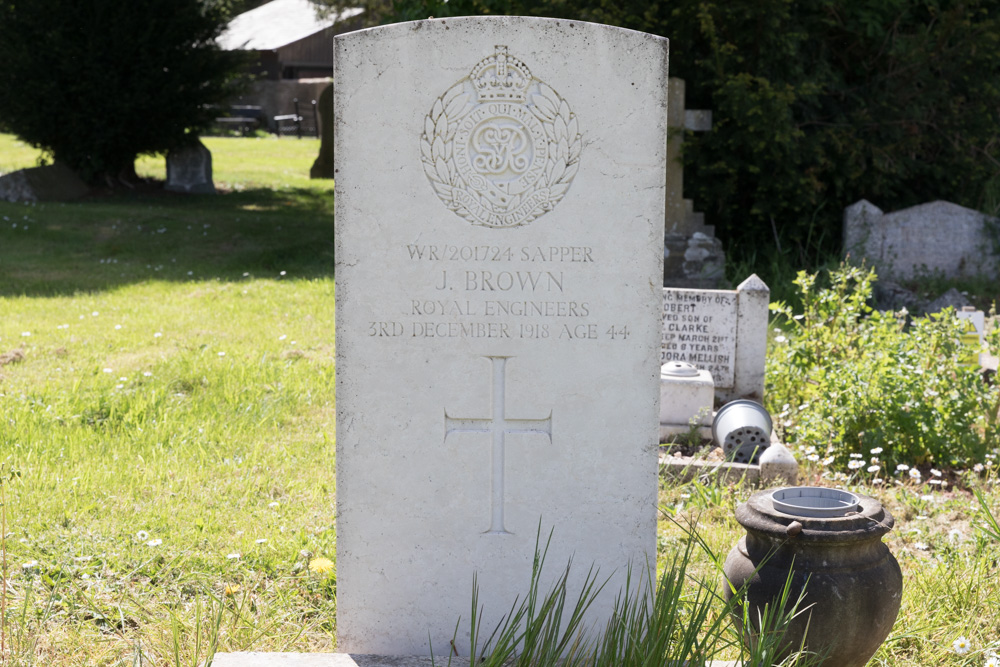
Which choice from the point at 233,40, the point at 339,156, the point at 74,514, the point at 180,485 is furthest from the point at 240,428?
the point at 233,40

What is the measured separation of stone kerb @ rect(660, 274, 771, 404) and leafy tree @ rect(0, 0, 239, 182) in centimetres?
960

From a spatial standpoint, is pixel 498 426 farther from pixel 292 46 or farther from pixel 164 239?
pixel 292 46

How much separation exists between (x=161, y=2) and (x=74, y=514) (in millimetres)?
10871

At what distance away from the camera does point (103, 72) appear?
41.8 feet

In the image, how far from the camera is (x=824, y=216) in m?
9.61

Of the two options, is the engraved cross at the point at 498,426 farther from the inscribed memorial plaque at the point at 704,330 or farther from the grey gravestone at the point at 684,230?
the grey gravestone at the point at 684,230

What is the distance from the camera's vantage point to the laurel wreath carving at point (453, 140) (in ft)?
8.55

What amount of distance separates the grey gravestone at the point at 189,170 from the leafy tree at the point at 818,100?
19.0ft

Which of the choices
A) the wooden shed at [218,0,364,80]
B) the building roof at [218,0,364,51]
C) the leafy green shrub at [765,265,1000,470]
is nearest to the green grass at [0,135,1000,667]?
the leafy green shrub at [765,265,1000,470]

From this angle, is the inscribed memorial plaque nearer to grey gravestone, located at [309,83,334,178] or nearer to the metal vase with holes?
the metal vase with holes

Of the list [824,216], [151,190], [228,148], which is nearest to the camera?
[824,216]

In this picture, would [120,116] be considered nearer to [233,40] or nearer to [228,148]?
[228,148]

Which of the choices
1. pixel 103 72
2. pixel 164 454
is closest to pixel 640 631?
pixel 164 454

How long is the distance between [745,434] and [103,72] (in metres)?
Result: 11.1
